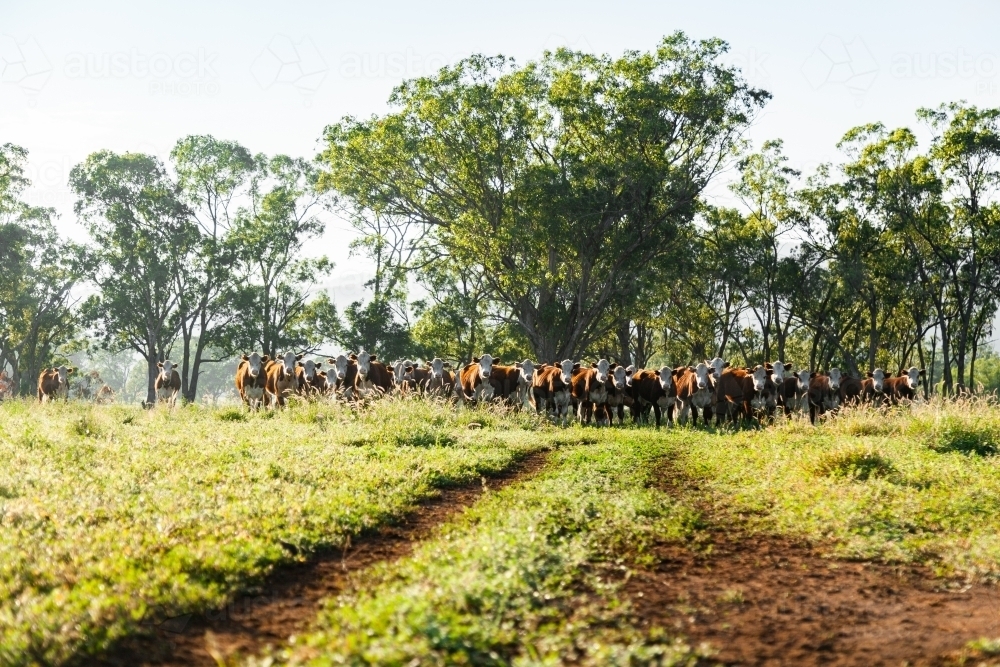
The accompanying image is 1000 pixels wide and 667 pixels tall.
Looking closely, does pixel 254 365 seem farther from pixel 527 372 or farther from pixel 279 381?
pixel 527 372

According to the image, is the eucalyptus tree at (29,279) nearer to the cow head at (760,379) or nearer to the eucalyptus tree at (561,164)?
the eucalyptus tree at (561,164)

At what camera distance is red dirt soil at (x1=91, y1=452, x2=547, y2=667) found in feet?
18.3

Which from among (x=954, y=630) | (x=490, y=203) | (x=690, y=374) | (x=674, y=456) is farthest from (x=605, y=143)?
(x=954, y=630)

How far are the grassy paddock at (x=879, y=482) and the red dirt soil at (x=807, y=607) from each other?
1.94 ft

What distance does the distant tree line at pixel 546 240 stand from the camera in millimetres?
35875

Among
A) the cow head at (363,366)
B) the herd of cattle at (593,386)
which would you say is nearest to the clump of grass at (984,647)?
the herd of cattle at (593,386)

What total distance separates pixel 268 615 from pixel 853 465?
28.1 ft

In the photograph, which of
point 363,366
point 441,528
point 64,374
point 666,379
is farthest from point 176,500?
point 64,374

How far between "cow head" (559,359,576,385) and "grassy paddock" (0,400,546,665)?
8135 millimetres

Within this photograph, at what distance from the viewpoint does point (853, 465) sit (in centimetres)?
1244

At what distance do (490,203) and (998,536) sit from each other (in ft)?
99.0

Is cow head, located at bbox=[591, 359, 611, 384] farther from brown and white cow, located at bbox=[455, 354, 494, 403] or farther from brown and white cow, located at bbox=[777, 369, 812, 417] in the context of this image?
brown and white cow, located at bbox=[777, 369, 812, 417]

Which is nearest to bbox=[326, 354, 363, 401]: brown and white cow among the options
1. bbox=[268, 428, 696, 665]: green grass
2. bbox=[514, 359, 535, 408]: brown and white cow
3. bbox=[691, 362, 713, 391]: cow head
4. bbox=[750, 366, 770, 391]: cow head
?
bbox=[514, 359, 535, 408]: brown and white cow

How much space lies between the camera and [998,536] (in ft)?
29.6
